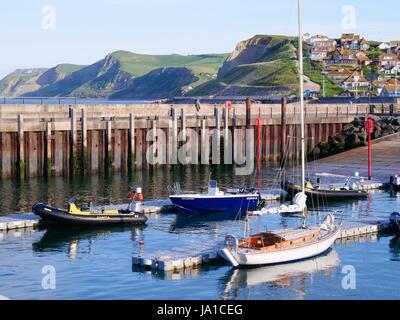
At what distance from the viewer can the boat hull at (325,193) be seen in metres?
55.6

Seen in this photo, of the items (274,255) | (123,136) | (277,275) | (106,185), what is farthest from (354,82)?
(277,275)

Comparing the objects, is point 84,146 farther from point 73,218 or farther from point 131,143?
point 73,218

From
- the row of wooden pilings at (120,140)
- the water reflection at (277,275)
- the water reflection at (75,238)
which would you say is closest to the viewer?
the water reflection at (277,275)

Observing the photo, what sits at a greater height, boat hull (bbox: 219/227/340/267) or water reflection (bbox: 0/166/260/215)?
water reflection (bbox: 0/166/260/215)

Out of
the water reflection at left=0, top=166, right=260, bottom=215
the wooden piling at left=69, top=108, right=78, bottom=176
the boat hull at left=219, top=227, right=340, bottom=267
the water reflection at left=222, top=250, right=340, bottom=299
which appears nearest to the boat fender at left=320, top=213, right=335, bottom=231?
the boat hull at left=219, top=227, right=340, bottom=267

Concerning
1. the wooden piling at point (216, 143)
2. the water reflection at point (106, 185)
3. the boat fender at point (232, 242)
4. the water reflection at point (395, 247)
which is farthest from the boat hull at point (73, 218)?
the wooden piling at point (216, 143)

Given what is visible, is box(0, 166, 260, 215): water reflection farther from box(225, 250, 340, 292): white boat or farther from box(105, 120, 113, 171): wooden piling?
box(225, 250, 340, 292): white boat

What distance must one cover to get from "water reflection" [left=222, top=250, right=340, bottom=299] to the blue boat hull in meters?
12.3

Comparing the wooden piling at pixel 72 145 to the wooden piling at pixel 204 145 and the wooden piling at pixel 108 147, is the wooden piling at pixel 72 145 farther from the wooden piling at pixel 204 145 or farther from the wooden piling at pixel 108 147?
the wooden piling at pixel 204 145

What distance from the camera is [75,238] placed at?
44.1 meters

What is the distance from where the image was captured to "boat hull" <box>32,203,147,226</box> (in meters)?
46.0

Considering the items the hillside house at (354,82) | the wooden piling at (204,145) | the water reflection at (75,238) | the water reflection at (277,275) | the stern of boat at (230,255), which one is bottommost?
the water reflection at (277,275)

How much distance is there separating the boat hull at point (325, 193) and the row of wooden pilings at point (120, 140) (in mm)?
A: 16353

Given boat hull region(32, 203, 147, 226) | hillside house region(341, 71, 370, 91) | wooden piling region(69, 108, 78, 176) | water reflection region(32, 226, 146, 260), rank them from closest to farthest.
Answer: water reflection region(32, 226, 146, 260) → boat hull region(32, 203, 147, 226) → wooden piling region(69, 108, 78, 176) → hillside house region(341, 71, 370, 91)
